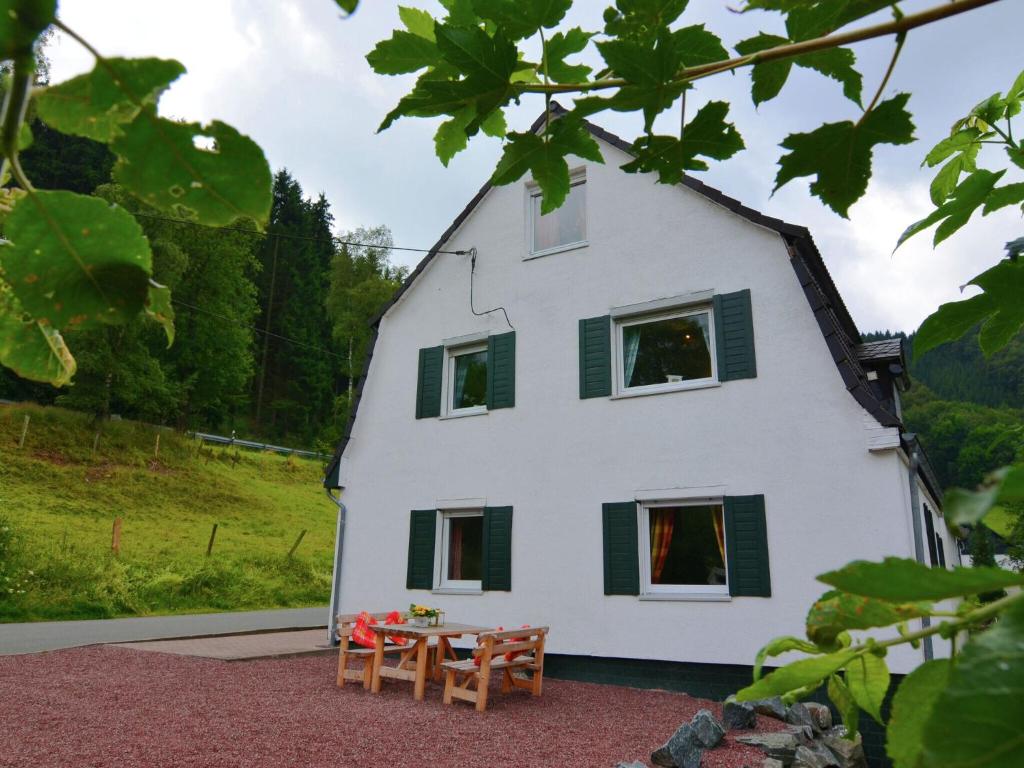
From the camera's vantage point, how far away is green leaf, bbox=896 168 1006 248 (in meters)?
0.79

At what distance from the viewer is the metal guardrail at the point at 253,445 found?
32.7m

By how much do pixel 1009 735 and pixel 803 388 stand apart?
26.6 ft

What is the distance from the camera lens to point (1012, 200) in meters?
0.78

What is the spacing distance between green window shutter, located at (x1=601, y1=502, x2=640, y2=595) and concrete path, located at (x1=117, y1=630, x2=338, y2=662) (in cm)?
452

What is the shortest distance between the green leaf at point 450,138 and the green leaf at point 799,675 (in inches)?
24.8

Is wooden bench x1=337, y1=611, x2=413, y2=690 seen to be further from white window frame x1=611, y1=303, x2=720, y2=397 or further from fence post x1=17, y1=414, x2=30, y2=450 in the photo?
fence post x1=17, y1=414, x2=30, y2=450

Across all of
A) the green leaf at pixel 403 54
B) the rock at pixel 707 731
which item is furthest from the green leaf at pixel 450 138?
the rock at pixel 707 731

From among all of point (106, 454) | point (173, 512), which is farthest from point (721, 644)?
point (106, 454)

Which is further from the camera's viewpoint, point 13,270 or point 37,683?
point 37,683

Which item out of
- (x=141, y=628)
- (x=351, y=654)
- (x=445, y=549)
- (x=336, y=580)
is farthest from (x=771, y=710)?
(x=141, y=628)

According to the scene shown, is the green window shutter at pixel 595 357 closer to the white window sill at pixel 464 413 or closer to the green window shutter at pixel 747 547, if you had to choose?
the white window sill at pixel 464 413

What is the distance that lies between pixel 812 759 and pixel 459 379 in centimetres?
679

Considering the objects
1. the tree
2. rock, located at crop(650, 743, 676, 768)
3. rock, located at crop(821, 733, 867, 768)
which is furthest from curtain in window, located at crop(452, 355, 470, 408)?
the tree

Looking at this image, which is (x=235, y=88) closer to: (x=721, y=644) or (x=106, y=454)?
(x=721, y=644)
